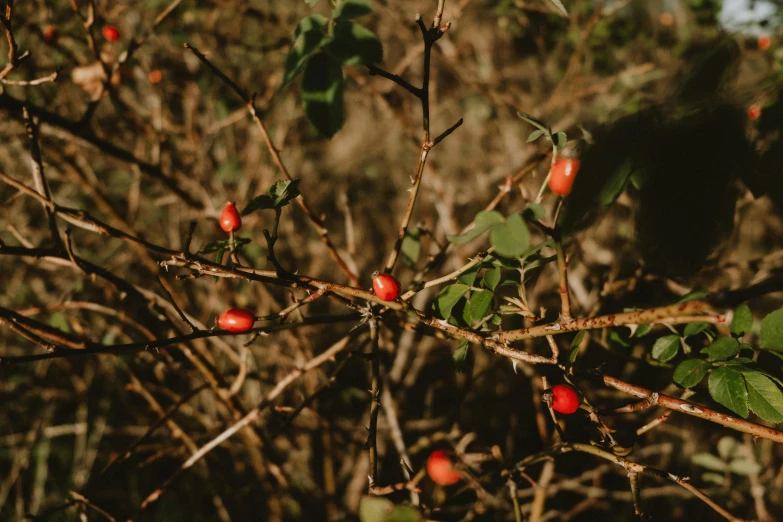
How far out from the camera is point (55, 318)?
4.42 feet

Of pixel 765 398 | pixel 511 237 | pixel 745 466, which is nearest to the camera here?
pixel 511 237

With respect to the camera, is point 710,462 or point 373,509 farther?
point 710,462

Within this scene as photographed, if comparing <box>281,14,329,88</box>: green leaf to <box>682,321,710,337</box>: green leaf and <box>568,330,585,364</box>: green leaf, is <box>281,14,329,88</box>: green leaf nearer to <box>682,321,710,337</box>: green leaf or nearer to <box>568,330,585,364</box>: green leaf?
<box>568,330,585,364</box>: green leaf

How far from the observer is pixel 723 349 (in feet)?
2.85

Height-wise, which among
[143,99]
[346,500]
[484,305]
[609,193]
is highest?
[143,99]

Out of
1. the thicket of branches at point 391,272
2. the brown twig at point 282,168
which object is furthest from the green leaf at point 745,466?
the brown twig at point 282,168

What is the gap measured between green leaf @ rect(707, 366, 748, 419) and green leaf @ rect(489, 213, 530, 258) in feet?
1.55

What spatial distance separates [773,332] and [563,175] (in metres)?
0.54

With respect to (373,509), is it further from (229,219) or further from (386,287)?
(229,219)

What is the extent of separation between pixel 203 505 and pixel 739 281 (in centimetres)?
262

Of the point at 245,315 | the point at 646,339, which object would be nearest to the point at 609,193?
the point at 646,339

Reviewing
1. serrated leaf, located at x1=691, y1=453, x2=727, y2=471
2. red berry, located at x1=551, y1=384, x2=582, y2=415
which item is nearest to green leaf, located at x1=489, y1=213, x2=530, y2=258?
red berry, located at x1=551, y1=384, x2=582, y2=415

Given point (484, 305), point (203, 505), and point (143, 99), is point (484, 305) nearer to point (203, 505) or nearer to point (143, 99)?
point (203, 505)

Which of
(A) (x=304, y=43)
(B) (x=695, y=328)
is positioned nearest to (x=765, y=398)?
(B) (x=695, y=328)
